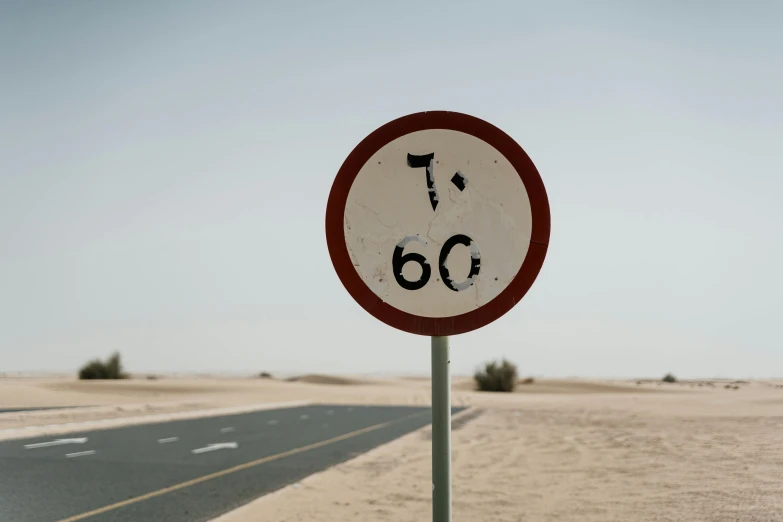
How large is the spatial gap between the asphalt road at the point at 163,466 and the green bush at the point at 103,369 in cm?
3713

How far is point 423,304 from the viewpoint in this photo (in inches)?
115

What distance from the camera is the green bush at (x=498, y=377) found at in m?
55.8

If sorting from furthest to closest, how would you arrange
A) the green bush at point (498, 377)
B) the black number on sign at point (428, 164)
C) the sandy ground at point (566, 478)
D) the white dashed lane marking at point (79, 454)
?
1. the green bush at point (498, 377)
2. the white dashed lane marking at point (79, 454)
3. the sandy ground at point (566, 478)
4. the black number on sign at point (428, 164)

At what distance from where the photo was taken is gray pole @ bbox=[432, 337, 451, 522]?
2.88 meters

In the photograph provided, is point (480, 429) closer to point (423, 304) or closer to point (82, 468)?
point (82, 468)

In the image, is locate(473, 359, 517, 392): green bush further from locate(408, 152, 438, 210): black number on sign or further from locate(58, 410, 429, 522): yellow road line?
locate(408, 152, 438, 210): black number on sign

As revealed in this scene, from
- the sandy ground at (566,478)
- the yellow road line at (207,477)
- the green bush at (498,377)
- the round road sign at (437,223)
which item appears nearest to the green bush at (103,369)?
the green bush at (498,377)

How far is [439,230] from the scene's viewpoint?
2965 millimetres

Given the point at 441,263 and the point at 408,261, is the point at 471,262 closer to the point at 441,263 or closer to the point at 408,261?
the point at 441,263

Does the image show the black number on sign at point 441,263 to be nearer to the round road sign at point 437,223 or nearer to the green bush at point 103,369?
the round road sign at point 437,223

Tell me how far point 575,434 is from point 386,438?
4620 millimetres

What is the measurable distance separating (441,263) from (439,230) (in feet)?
0.44

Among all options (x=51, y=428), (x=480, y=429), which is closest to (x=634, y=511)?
(x=480, y=429)

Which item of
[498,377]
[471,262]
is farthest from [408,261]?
[498,377]
